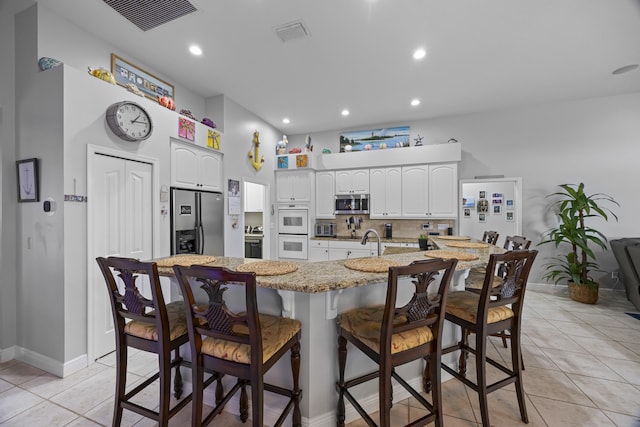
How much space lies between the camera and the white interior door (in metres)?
2.33

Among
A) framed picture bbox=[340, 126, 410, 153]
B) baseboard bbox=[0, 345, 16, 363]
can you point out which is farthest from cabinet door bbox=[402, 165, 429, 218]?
baseboard bbox=[0, 345, 16, 363]

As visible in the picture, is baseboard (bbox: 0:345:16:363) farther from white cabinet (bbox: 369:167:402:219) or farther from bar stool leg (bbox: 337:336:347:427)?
white cabinet (bbox: 369:167:402:219)

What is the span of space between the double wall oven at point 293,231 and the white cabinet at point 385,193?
134 centimetres

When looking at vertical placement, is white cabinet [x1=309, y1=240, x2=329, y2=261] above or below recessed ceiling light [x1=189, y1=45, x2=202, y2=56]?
below

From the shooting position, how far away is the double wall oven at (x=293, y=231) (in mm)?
5203

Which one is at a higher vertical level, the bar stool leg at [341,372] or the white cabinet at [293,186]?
the white cabinet at [293,186]

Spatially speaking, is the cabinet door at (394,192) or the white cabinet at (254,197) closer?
the cabinet door at (394,192)

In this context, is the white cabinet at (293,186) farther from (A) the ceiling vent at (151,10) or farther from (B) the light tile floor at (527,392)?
(B) the light tile floor at (527,392)

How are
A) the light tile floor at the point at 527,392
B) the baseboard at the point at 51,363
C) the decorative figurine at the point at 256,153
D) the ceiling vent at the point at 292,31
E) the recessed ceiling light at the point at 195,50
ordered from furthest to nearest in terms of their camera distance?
the decorative figurine at the point at 256,153 < the recessed ceiling light at the point at 195,50 < the ceiling vent at the point at 292,31 < the baseboard at the point at 51,363 < the light tile floor at the point at 527,392

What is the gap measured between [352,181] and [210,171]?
8.45 feet

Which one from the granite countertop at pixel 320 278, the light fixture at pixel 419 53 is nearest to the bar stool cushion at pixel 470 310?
the granite countertop at pixel 320 278

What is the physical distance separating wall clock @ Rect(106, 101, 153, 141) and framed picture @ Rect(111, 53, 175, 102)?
1.97 ft

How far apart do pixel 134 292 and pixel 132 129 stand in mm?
1961

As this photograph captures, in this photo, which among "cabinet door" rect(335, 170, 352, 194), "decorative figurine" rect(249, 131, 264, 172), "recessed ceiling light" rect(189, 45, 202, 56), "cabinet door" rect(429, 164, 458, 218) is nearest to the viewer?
"recessed ceiling light" rect(189, 45, 202, 56)
